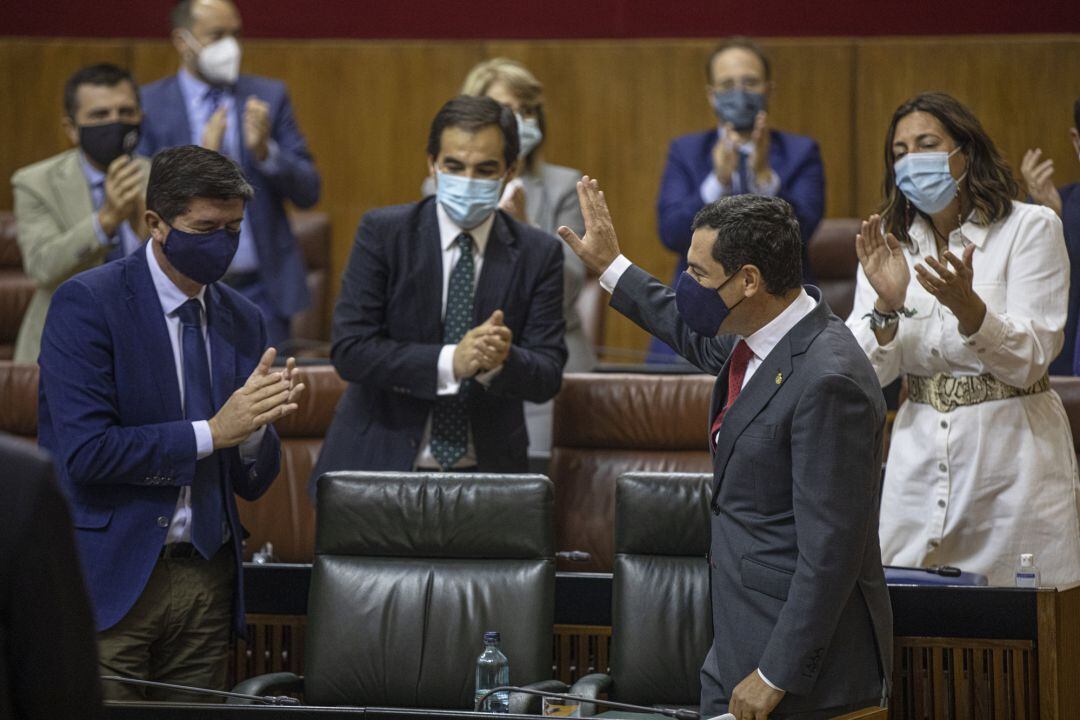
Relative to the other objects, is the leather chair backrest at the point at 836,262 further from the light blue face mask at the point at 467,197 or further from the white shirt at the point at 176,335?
the white shirt at the point at 176,335

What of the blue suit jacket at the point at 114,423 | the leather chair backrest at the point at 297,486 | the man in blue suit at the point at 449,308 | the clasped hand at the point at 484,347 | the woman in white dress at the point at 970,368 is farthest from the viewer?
the leather chair backrest at the point at 297,486

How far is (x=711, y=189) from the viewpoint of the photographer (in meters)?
4.36

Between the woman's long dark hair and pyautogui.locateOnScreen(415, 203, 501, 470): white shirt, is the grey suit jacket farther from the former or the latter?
the woman's long dark hair

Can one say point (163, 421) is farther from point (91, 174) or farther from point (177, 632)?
point (91, 174)

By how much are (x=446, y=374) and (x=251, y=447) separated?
581 mm

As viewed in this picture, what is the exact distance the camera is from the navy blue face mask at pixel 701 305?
7.77 feet

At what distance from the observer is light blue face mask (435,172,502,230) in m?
3.38

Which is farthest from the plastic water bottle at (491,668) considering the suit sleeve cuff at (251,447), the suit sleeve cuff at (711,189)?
the suit sleeve cuff at (711,189)

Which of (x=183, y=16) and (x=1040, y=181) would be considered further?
(x=183, y=16)

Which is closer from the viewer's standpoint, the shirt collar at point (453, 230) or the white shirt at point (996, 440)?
the white shirt at point (996, 440)

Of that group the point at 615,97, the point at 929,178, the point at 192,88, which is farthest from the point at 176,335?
the point at 615,97

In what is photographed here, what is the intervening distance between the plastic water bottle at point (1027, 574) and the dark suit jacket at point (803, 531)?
551 millimetres

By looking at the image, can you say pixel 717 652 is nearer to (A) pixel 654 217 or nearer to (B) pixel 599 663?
(B) pixel 599 663

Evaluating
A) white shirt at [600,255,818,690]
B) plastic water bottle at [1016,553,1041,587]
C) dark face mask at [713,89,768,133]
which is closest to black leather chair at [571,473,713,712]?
white shirt at [600,255,818,690]
